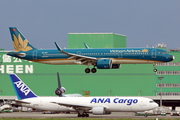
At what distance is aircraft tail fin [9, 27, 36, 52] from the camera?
98.9 meters

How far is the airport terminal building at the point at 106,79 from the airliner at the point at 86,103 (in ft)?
250

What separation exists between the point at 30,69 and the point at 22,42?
9787 centimetres

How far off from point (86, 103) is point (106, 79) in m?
Result: 79.7

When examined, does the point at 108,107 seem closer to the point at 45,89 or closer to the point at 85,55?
the point at 85,55

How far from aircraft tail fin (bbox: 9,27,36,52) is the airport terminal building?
8735 cm

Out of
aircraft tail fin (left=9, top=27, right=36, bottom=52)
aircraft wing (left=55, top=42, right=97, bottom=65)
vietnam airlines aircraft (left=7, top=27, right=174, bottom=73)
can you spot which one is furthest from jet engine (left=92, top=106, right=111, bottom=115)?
aircraft tail fin (left=9, top=27, right=36, bottom=52)

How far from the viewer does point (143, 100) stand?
4222 inches

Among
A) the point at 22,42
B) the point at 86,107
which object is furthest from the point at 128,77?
the point at 22,42

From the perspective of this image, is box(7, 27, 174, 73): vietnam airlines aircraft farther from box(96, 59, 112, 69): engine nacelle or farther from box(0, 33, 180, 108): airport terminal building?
box(0, 33, 180, 108): airport terminal building

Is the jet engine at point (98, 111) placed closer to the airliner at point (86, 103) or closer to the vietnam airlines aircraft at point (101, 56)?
the airliner at point (86, 103)

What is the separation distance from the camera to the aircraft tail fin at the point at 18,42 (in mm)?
98875

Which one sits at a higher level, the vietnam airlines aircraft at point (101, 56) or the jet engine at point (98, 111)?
the vietnam airlines aircraft at point (101, 56)

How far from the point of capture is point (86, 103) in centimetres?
11150

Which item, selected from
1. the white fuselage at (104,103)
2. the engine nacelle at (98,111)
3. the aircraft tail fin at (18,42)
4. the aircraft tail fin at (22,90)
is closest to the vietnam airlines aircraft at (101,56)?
the aircraft tail fin at (18,42)
